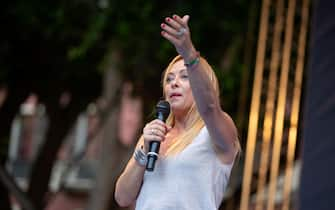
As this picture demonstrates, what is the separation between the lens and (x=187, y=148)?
267 centimetres

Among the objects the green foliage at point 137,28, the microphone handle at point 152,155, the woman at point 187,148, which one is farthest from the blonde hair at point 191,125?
the green foliage at point 137,28

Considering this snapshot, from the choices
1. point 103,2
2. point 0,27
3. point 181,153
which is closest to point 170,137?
point 181,153

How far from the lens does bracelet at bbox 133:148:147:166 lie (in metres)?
2.68

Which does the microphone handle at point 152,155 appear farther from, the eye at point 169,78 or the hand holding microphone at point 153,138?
the eye at point 169,78

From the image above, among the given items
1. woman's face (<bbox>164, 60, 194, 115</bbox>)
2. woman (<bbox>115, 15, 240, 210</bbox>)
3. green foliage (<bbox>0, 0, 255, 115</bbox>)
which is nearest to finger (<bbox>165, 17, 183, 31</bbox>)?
woman (<bbox>115, 15, 240, 210</bbox>)

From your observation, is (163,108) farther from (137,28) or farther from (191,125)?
(137,28)

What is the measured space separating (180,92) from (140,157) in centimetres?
24

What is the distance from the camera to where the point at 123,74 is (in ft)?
27.0

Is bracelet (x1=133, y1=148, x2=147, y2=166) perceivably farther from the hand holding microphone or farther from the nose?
the nose

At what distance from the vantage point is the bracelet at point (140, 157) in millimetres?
2680

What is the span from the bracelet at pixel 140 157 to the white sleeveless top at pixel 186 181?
0.04m

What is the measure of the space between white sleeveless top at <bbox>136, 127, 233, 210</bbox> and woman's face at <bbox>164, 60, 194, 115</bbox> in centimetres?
13

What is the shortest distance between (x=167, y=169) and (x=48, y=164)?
8.04 metres

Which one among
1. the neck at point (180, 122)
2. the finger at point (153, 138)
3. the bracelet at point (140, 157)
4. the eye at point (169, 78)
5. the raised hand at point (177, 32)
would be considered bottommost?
the bracelet at point (140, 157)
